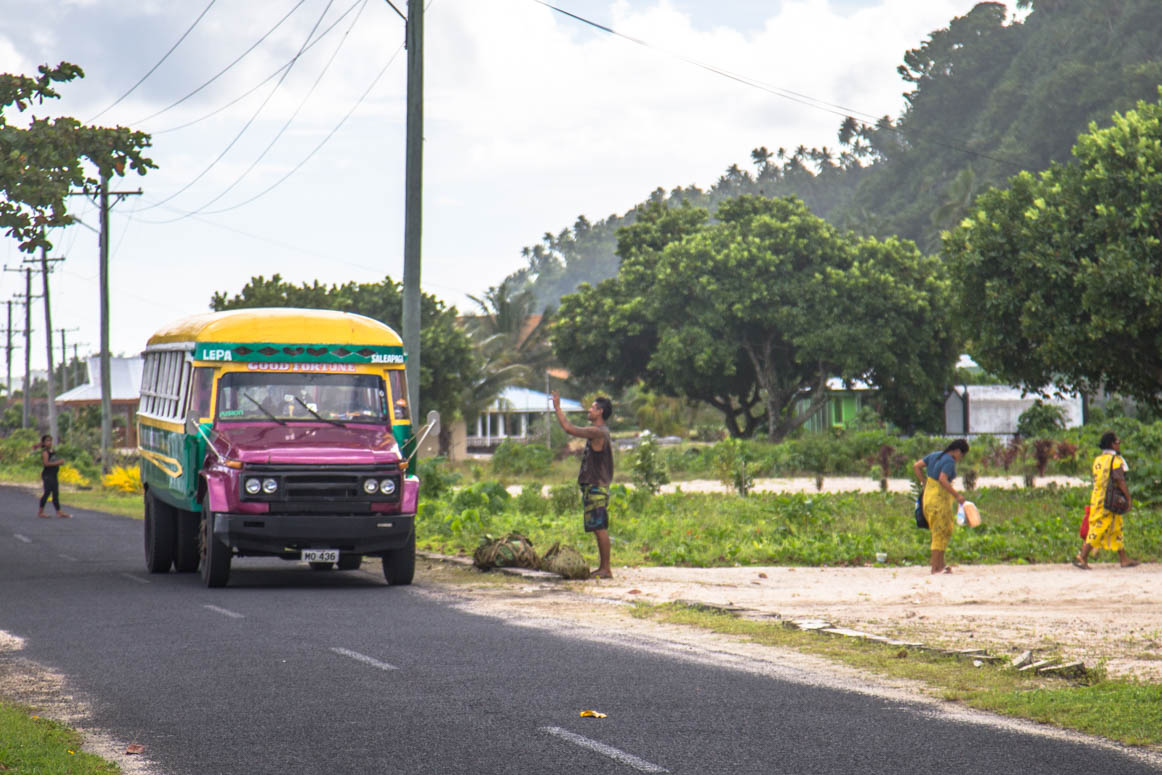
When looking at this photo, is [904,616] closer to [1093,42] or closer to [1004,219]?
[1004,219]

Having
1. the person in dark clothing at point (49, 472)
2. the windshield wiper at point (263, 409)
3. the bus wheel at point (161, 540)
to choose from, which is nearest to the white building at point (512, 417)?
the person in dark clothing at point (49, 472)

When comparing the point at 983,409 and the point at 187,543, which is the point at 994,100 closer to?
the point at 983,409

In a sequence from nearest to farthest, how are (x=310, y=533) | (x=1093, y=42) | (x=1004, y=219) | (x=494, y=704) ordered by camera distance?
(x=494, y=704) < (x=310, y=533) < (x=1004, y=219) < (x=1093, y=42)

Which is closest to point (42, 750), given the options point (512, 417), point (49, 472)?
point (49, 472)

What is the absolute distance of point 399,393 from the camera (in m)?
15.7

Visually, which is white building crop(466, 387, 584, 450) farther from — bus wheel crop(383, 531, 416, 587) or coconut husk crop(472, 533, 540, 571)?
bus wheel crop(383, 531, 416, 587)

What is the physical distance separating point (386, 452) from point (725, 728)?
749 centimetres

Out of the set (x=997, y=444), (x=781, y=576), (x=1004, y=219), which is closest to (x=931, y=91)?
(x=997, y=444)

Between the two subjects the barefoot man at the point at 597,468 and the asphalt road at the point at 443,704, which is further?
the barefoot man at the point at 597,468

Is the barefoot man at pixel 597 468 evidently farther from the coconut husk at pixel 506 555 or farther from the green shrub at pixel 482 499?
the green shrub at pixel 482 499

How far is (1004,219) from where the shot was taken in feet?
79.9

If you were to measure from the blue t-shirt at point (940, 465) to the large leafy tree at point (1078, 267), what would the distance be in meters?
7.55

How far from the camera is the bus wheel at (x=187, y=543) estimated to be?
16.5 metres

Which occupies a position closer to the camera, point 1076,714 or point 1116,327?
point 1076,714
